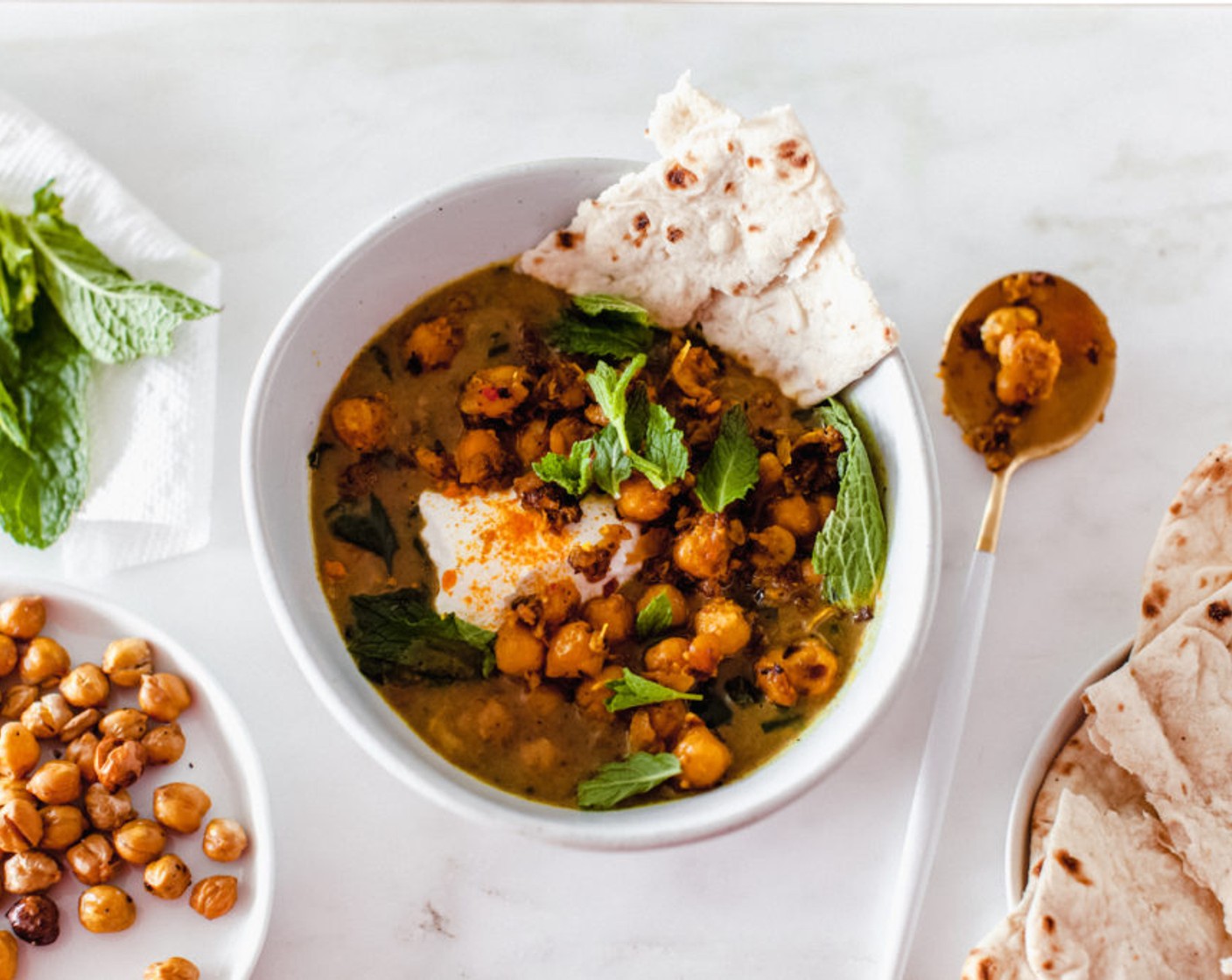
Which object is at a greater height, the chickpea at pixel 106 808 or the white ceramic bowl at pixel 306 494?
the white ceramic bowl at pixel 306 494

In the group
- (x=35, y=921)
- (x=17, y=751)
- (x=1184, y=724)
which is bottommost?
(x=35, y=921)

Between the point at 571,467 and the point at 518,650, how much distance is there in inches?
17.3

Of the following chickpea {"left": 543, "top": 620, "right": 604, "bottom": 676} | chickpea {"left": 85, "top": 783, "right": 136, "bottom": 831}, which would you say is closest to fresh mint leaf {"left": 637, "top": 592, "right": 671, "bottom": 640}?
chickpea {"left": 543, "top": 620, "right": 604, "bottom": 676}

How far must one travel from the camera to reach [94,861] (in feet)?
10.5

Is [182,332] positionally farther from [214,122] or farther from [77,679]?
[77,679]

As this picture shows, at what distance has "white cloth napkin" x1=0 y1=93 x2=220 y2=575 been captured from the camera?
3.48m

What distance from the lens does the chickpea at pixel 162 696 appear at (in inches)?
128

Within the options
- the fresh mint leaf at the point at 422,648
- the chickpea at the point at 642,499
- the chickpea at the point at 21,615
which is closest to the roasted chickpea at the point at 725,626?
the chickpea at the point at 642,499

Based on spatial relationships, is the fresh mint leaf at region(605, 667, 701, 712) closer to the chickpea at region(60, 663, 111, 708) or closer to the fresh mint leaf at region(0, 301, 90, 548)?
the chickpea at region(60, 663, 111, 708)

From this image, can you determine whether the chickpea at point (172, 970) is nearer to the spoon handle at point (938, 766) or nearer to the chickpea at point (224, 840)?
the chickpea at point (224, 840)

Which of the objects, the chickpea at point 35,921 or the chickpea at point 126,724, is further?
the chickpea at point 126,724

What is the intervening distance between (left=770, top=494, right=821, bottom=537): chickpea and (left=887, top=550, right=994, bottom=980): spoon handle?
476mm

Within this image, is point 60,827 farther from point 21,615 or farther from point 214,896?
point 21,615

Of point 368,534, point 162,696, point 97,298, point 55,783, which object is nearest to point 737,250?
point 368,534
